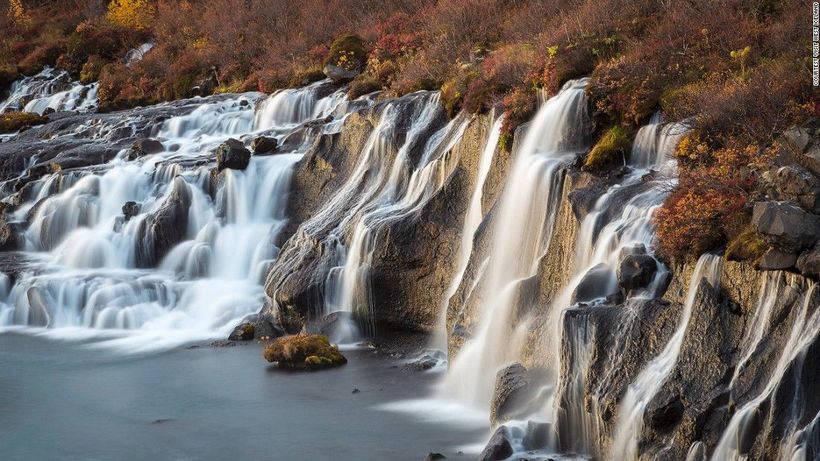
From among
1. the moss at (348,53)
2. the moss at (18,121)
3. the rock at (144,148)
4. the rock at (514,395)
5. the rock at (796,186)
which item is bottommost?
the rock at (514,395)

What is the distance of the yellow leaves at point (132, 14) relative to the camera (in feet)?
194

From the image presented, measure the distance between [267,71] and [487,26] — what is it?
13.0 metres

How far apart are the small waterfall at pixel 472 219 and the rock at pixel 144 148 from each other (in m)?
15.1

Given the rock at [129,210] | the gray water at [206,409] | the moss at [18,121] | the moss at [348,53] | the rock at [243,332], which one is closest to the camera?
the gray water at [206,409]

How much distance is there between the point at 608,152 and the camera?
1955 cm

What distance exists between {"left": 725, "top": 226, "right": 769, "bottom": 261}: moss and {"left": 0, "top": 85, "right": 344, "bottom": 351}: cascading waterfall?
47.6ft

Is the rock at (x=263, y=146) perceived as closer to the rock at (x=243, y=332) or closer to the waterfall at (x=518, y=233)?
the rock at (x=243, y=332)

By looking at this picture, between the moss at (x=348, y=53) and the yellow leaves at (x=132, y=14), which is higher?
the yellow leaves at (x=132, y=14)

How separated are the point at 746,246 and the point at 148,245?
19718 mm

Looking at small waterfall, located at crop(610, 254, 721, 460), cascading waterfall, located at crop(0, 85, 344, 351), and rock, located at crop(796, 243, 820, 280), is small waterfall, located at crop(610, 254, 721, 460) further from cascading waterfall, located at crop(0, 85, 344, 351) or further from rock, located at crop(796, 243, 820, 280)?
cascading waterfall, located at crop(0, 85, 344, 351)

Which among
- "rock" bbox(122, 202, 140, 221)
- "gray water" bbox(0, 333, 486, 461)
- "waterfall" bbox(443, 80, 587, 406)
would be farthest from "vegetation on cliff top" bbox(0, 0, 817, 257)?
"rock" bbox(122, 202, 140, 221)

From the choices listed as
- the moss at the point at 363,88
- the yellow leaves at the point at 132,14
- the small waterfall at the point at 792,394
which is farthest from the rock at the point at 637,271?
the yellow leaves at the point at 132,14

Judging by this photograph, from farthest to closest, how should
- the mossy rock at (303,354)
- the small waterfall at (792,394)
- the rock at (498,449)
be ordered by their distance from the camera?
1. the mossy rock at (303,354)
2. the rock at (498,449)
3. the small waterfall at (792,394)

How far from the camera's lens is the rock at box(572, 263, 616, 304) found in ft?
53.5
